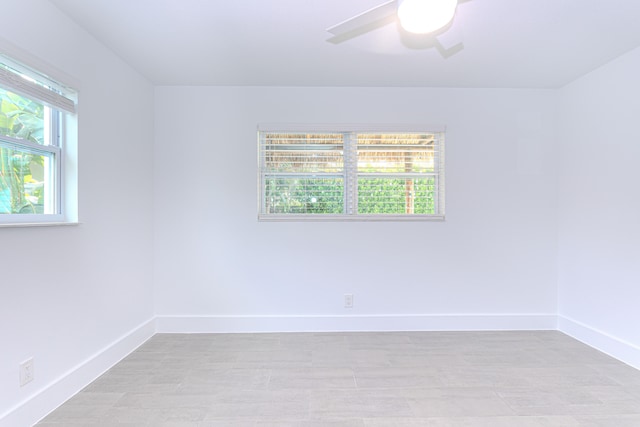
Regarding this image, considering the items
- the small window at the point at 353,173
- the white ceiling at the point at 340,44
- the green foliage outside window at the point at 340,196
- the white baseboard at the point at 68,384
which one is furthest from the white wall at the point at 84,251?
the green foliage outside window at the point at 340,196

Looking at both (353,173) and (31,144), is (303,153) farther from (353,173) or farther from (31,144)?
(31,144)

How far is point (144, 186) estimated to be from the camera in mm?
3156

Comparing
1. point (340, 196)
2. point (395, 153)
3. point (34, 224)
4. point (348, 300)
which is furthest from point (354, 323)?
point (34, 224)

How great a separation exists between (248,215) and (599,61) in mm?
3378

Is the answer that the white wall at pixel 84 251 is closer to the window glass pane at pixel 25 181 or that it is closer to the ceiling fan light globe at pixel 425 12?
the window glass pane at pixel 25 181

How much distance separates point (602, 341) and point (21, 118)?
459 centimetres

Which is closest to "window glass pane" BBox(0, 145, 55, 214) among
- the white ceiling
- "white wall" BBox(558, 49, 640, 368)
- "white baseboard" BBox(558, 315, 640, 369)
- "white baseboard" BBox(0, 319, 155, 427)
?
the white ceiling

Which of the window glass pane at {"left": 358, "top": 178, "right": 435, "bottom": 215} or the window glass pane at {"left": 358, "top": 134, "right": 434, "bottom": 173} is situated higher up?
the window glass pane at {"left": 358, "top": 134, "right": 434, "bottom": 173}

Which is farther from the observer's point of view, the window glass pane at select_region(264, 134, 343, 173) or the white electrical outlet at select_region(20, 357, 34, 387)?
the window glass pane at select_region(264, 134, 343, 173)

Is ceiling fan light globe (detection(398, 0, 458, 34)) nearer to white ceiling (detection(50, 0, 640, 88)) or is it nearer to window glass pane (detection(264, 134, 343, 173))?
white ceiling (detection(50, 0, 640, 88))

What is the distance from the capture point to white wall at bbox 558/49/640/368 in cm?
263

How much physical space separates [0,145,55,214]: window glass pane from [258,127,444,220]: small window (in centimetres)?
171

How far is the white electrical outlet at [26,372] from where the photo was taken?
6.02 feet

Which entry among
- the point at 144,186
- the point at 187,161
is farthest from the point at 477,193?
the point at 144,186
